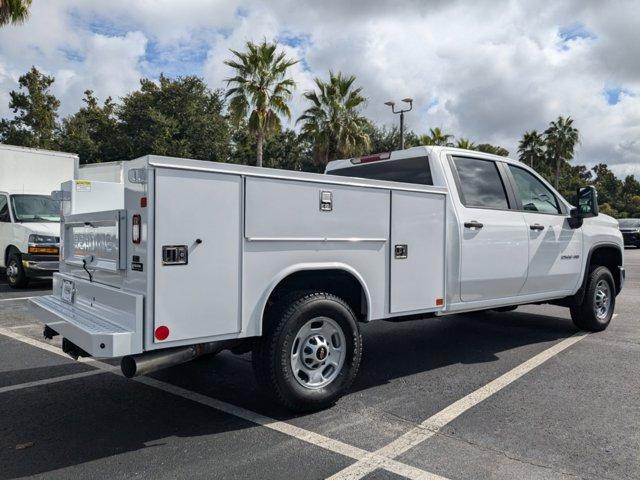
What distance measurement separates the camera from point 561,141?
164 ft

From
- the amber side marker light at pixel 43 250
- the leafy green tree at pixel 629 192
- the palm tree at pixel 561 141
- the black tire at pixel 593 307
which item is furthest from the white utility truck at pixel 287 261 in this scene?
the leafy green tree at pixel 629 192

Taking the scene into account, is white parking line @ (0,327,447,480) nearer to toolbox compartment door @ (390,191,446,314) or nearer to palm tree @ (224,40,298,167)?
toolbox compartment door @ (390,191,446,314)

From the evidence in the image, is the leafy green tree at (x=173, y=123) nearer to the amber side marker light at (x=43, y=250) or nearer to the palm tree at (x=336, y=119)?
the palm tree at (x=336, y=119)

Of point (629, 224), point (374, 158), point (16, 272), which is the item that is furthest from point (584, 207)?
point (629, 224)

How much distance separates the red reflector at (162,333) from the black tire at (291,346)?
75 centimetres

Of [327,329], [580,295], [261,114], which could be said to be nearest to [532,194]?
[580,295]

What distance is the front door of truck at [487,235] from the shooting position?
17.0 ft

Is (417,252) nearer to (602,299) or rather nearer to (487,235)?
(487,235)

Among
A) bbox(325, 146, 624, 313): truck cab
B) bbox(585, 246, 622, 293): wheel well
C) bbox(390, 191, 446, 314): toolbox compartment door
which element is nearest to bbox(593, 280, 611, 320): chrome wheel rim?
bbox(585, 246, 622, 293): wheel well

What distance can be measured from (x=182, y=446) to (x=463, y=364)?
10.2 feet

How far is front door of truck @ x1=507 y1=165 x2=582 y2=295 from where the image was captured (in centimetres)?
591

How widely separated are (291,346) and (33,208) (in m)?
9.80

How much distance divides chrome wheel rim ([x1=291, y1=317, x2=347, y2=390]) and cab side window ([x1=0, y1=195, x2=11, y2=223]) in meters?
9.57

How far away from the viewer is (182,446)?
355 centimetres
